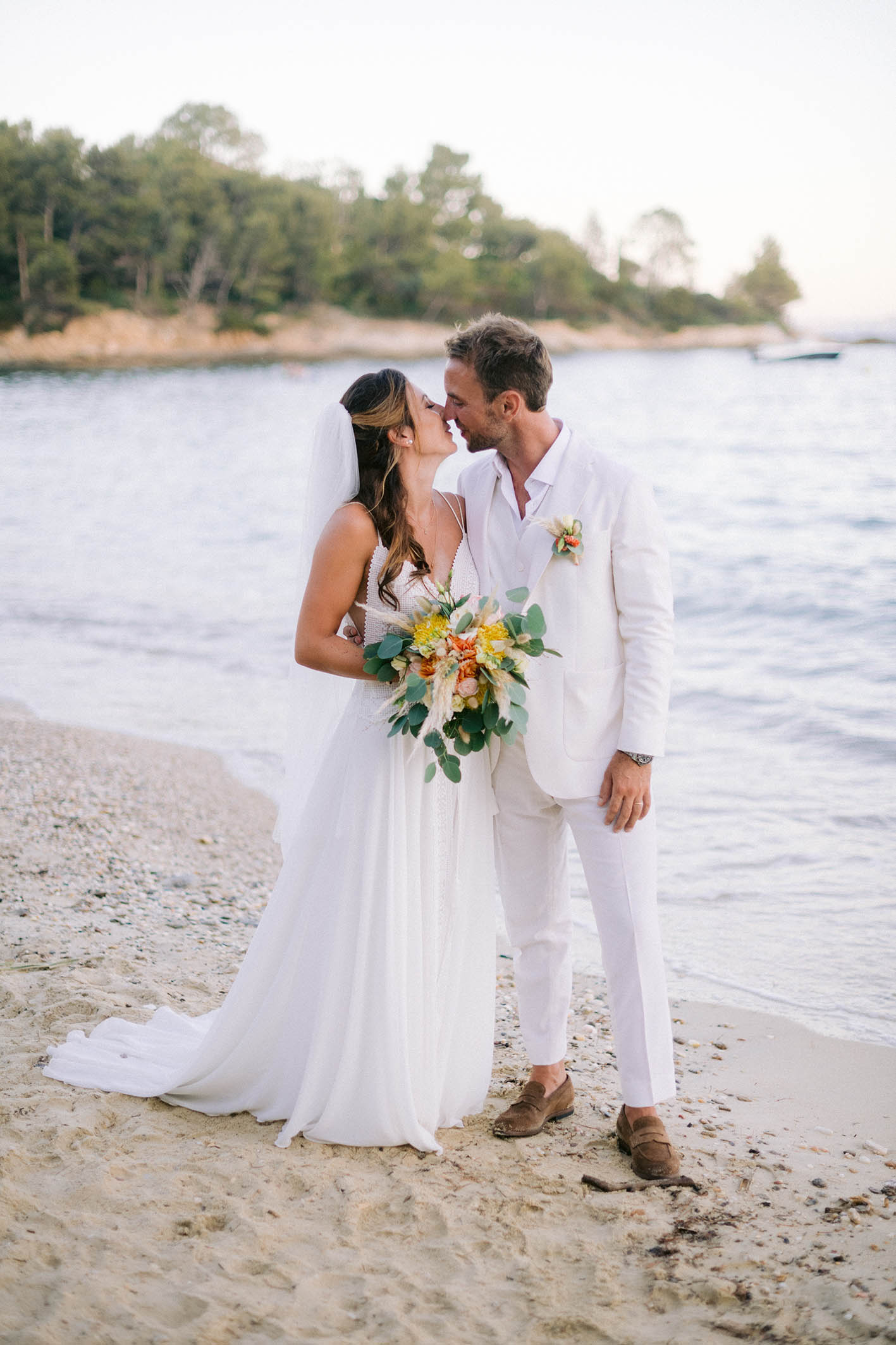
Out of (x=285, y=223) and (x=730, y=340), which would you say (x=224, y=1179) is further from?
(x=730, y=340)

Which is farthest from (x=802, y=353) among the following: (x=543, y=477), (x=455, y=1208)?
(x=455, y=1208)

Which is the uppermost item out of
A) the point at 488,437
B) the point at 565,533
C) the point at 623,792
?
the point at 488,437

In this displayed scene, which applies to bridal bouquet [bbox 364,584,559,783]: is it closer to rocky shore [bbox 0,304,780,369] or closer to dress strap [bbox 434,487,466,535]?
dress strap [bbox 434,487,466,535]

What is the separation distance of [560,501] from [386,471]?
52 centimetres

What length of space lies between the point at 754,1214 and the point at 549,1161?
1.94 ft

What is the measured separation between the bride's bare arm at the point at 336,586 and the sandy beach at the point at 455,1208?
1.43 metres

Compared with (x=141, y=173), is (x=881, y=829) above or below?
below

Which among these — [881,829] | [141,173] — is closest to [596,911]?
[881,829]

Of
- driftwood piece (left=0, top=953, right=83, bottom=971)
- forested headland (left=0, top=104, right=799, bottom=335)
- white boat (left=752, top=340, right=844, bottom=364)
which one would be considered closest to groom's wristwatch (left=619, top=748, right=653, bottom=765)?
driftwood piece (left=0, top=953, right=83, bottom=971)

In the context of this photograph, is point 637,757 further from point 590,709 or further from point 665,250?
point 665,250

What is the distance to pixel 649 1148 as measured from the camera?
3.20m

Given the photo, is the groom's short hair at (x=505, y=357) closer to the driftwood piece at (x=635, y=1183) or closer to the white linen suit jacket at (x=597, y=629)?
the white linen suit jacket at (x=597, y=629)

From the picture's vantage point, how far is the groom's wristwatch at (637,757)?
10.5 ft

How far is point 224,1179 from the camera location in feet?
9.93
